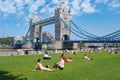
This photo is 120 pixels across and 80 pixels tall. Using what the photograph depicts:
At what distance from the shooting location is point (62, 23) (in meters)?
102

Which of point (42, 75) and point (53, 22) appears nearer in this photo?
point (42, 75)

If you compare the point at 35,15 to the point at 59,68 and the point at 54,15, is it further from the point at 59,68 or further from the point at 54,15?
the point at 59,68

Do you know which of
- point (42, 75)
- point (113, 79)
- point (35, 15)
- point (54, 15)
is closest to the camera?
point (113, 79)

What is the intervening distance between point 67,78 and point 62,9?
95.8m

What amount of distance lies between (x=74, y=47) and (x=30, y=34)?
48.6 meters

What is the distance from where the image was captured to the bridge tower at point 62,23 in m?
99.8

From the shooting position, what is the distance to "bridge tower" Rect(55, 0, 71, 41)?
99.8 meters

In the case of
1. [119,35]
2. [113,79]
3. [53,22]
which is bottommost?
[113,79]

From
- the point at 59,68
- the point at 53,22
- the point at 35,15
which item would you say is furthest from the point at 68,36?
the point at 59,68

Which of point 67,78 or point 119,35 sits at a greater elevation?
point 119,35

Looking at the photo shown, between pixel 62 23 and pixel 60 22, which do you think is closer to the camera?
pixel 60 22

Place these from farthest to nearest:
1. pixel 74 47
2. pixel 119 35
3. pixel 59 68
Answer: pixel 74 47 → pixel 119 35 → pixel 59 68

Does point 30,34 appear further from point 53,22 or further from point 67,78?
point 67,78

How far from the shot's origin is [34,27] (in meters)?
130
